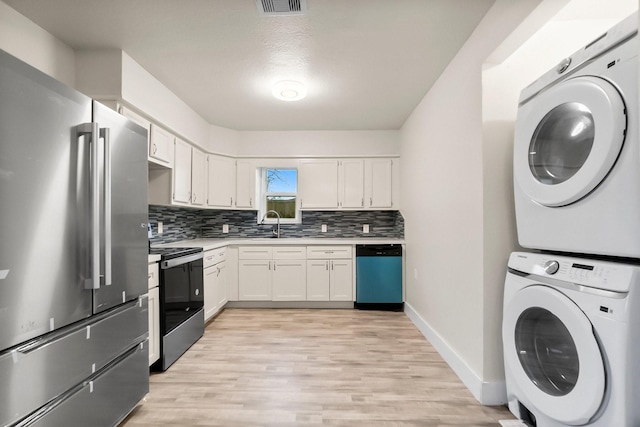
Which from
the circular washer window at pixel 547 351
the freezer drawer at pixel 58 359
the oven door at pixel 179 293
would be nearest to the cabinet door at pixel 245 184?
the oven door at pixel 179 293

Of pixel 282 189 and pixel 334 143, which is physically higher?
pixel 334 143

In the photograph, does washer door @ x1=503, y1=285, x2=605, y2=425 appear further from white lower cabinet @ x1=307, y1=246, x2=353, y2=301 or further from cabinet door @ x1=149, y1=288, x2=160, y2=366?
white lower cabinet @ x1=307, y1=246, x2=353, y2=301

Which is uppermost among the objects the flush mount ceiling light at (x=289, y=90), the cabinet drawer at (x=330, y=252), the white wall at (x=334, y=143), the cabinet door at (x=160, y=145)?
the flush mount ceiling light at (x=289, y=90)

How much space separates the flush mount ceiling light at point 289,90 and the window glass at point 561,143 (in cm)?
204

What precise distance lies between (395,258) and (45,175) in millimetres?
3700

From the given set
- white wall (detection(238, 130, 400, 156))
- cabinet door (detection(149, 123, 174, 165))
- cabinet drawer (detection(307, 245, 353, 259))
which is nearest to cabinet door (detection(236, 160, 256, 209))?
white wall (detection(238, 130, 400, 156))

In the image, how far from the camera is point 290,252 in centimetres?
435

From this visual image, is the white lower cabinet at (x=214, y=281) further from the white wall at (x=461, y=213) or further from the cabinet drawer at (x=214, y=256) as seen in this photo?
the white wall at (x=461, y=213)

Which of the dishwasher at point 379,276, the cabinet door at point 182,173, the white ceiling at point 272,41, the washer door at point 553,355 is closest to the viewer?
the washer door at point 553,355

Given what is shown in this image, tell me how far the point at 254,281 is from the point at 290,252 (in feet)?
2.00

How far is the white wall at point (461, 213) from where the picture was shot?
205 cm

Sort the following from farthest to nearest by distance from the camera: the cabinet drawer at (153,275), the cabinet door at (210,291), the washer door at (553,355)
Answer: the cabinet door at (210,291)
the cabinet drawer at (153,275)
the washer door at (553,355)

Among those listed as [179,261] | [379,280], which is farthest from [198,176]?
[379,280]

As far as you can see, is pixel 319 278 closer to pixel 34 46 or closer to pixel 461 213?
pixel 461 213
